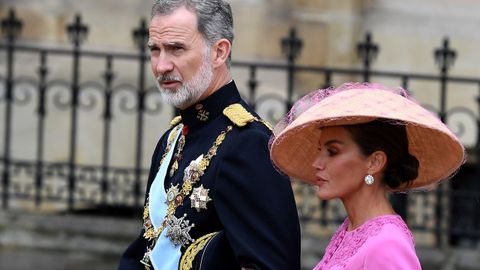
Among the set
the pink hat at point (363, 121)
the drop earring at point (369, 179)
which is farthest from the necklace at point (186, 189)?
the drop earring at point (369, 179)

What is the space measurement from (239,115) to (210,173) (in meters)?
0.20

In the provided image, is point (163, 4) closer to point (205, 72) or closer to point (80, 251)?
point (205, 72)

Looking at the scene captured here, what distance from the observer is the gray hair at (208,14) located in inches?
170

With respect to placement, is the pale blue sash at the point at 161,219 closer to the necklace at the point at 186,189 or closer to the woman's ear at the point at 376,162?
the necklace at the point at 186,189

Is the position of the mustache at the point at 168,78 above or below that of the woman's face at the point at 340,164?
above

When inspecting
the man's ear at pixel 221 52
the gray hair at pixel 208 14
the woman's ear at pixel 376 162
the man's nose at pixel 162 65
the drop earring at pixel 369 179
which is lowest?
the drop earring at pixel 369 179

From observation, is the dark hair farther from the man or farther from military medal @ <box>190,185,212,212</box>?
military medal @ <box>190,185,212,212</box>

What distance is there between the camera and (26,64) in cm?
975

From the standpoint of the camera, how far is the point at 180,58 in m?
4.30

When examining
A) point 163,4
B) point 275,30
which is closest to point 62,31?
point 275,30

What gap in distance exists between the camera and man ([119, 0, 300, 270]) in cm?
415

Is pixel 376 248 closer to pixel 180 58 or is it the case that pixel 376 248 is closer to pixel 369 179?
pixel 369 179

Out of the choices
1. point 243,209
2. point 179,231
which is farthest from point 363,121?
point 179,231

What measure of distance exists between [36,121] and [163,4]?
5570 mm
